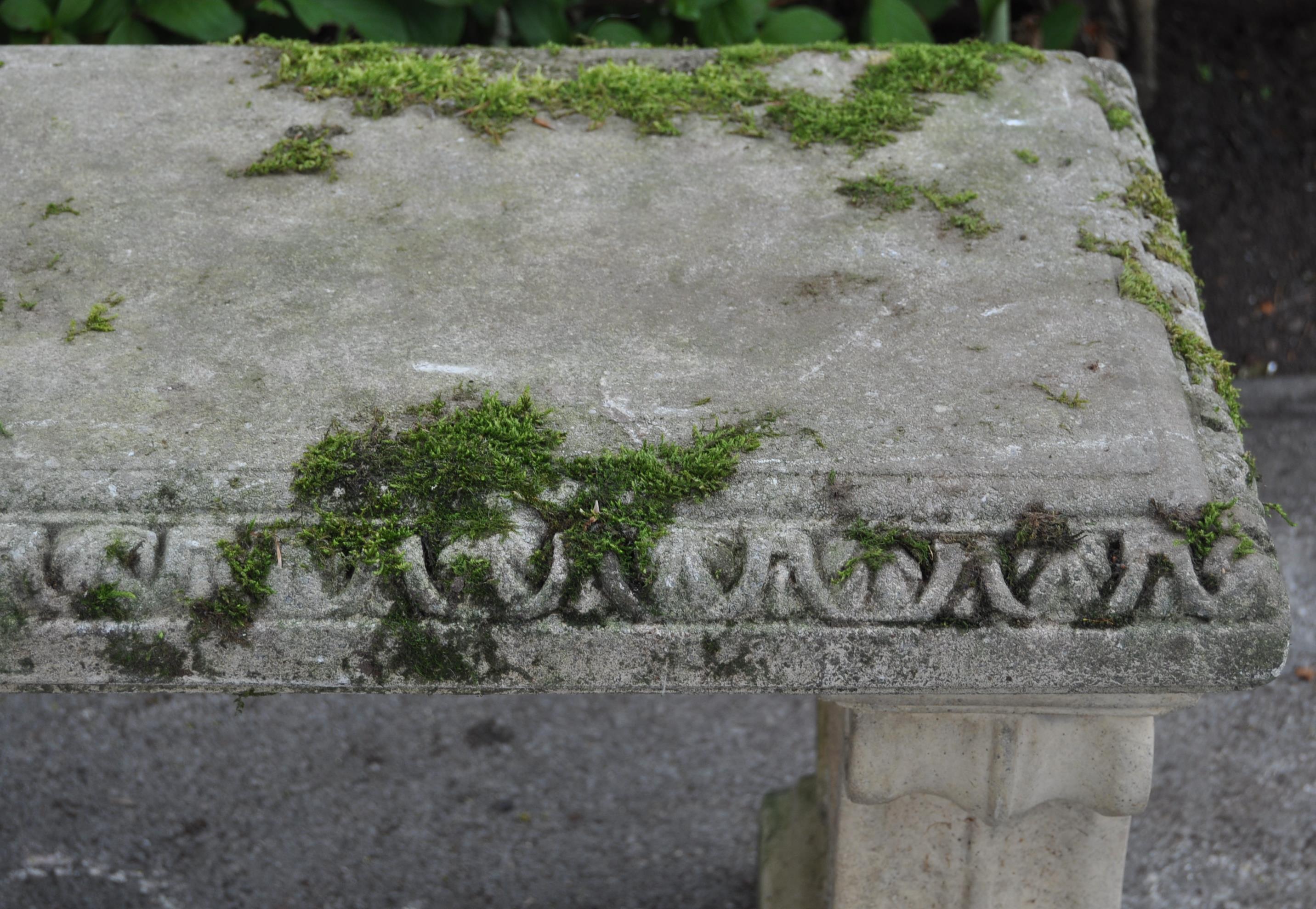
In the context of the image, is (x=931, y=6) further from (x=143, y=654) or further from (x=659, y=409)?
(x=143, y=654)

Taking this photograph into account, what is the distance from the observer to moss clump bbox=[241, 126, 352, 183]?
152 cm

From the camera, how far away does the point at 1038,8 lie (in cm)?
376

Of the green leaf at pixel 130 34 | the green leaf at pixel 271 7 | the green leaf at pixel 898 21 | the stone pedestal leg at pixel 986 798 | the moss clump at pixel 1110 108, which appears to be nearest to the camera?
the stone pedestal leg at pixel 986 798

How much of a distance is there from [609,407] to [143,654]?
18.4 inches

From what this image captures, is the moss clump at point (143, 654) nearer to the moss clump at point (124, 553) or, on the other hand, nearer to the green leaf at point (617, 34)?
→ the moss clump at point (124, 553)

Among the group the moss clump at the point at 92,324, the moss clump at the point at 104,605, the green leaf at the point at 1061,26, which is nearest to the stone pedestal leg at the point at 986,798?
the moss clump at the point at 104,605

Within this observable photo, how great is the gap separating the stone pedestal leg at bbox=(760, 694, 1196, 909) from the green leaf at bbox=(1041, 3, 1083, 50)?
1932mm

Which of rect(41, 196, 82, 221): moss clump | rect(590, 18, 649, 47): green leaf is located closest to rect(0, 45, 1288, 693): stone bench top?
rect(41, 196, 82, 221): moss clump

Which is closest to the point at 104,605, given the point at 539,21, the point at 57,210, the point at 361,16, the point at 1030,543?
the point at 57,210

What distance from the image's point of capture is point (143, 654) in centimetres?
102

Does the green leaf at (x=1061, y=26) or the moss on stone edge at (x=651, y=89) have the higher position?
the moss on stone edge at (x=651, y=89)

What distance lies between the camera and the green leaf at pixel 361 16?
2131 millimetres

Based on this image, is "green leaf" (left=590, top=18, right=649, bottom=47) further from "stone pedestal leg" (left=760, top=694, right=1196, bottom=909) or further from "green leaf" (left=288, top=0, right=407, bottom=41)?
"stone pedestal leg" (left=760, top=694, right=1196, bottom=909)

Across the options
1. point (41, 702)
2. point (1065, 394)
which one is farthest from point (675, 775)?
point (1065, 394)
